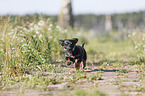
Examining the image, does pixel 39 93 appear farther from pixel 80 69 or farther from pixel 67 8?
pixel 67 8

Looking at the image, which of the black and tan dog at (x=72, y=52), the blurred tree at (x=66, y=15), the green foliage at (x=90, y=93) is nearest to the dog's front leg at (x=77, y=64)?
the black and tan dog at (x=72, y=52)

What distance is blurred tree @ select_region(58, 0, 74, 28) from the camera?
11.4 meters

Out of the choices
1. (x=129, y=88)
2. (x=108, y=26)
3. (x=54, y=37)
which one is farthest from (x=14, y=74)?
(x=108, y=26)

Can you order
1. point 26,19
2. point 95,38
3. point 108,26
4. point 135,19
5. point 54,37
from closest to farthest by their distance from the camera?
point 54,37 < point 26,19 < point 95,38 < point 108,26 < point 135,19

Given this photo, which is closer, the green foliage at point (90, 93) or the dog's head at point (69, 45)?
the green foliage at point (90, 93)

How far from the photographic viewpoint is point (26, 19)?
340 inches

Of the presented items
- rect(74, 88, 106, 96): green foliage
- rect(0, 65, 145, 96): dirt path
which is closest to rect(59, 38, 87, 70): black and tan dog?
rect(0, 65, 145, 96): dirt path

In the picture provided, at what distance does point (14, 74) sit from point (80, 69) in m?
1.47

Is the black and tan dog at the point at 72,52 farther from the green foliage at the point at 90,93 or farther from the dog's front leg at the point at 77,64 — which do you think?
the green foliage at the point at 90,93

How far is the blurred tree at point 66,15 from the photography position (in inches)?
448

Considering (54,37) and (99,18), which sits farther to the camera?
(99,18)

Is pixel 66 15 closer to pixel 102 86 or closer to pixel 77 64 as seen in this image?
pixel 77 64

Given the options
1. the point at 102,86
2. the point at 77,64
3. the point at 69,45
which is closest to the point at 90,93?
the point at 102,86

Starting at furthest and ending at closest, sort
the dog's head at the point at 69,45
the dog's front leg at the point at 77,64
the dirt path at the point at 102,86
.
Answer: the dog's front leg at the point at 77,64 < the dog's head at the point at 69,45 < the dirt path at the point at 102,86
